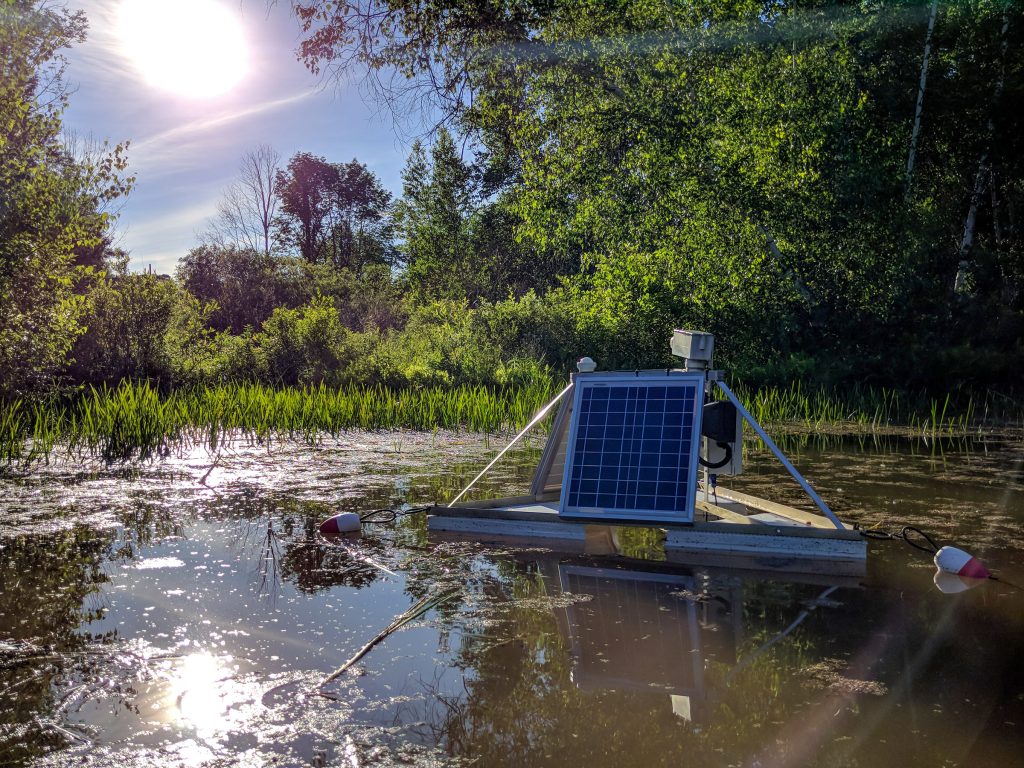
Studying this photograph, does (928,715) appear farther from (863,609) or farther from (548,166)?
A: (548,166)

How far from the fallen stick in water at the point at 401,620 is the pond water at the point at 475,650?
40mm

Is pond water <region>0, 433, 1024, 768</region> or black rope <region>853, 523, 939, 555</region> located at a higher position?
black rope <region>853, 523, 939, 555</region>

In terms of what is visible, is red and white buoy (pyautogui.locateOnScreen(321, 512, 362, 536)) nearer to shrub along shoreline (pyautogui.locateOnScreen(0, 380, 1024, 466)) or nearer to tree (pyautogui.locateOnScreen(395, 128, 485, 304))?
shrub along shoreline (pyautogui.locateOnScreen(0, 380, 1024, 466))

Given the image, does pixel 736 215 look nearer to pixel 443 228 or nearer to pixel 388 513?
pixel 388 513

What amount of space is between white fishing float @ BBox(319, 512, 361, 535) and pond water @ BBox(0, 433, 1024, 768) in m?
0.20

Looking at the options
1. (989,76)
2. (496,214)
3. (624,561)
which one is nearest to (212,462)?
(624,561)

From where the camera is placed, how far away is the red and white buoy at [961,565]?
5.45m

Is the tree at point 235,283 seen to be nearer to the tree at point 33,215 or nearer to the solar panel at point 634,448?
the tree at point 33,215

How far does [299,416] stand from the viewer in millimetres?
13039

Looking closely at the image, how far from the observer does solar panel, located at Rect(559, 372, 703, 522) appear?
6.29 metres

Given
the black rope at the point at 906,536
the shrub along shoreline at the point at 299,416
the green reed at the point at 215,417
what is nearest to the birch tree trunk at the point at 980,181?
the shrub along shoreline at the point at 299,416

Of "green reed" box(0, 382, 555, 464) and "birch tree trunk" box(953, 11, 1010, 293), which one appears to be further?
"birch tree trunk" box(953, 11, 1010, 293)


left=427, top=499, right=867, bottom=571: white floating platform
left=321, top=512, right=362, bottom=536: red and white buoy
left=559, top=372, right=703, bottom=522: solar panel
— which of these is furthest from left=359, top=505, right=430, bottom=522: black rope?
left=559, top=372, right=703, bottom=522: solar panel

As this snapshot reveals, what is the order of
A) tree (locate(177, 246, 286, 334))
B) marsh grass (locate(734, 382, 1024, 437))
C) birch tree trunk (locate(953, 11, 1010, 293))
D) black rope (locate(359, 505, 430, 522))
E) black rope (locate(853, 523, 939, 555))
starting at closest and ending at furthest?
black rope (locate(853, 523, 939, 555))
black rope (locate(359, 505, 430, 522))
marsh grass (locate(734, 382, 1024, 437))
birch tree trunk (locate(953, 11, 1010, 293))
tree (locate(177, 246, 286, 334))
